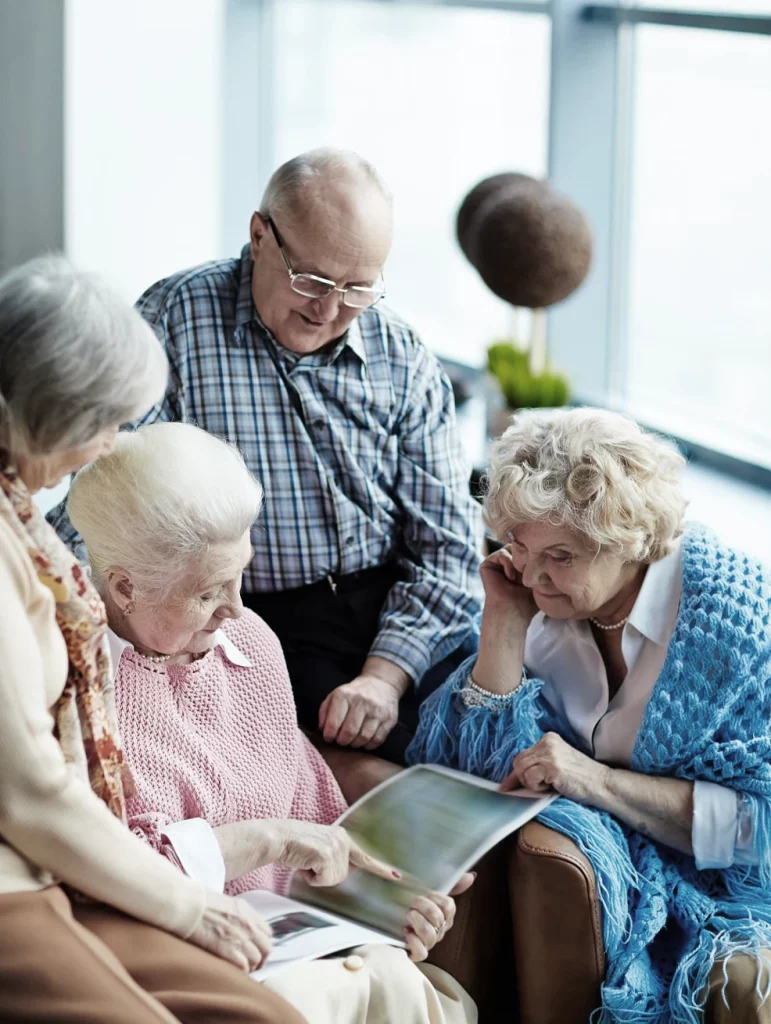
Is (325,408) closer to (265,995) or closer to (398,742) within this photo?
(398,742)

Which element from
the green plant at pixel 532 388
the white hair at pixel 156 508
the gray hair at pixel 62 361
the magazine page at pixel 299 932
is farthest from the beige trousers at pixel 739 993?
the green plant at pixel 532 388

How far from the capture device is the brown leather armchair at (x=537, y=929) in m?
1.96

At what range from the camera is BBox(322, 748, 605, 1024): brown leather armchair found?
1.96 m

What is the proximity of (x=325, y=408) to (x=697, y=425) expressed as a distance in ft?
7.51

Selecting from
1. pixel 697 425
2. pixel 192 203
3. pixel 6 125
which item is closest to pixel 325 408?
pixel 697 425

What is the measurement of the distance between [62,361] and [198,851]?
2.48 feet

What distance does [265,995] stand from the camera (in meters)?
1.58

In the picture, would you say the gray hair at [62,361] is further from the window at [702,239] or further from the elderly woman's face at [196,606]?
the window at [702,239]

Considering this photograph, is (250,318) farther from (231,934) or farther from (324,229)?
(231,934)

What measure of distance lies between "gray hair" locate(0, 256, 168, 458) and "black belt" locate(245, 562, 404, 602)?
1.12 metres

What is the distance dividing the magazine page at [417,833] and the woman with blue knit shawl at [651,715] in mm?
69

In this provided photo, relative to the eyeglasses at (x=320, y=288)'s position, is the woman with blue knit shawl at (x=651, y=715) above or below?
below

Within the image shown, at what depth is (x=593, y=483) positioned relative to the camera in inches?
80.1

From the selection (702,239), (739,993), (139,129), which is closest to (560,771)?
(739,993)
